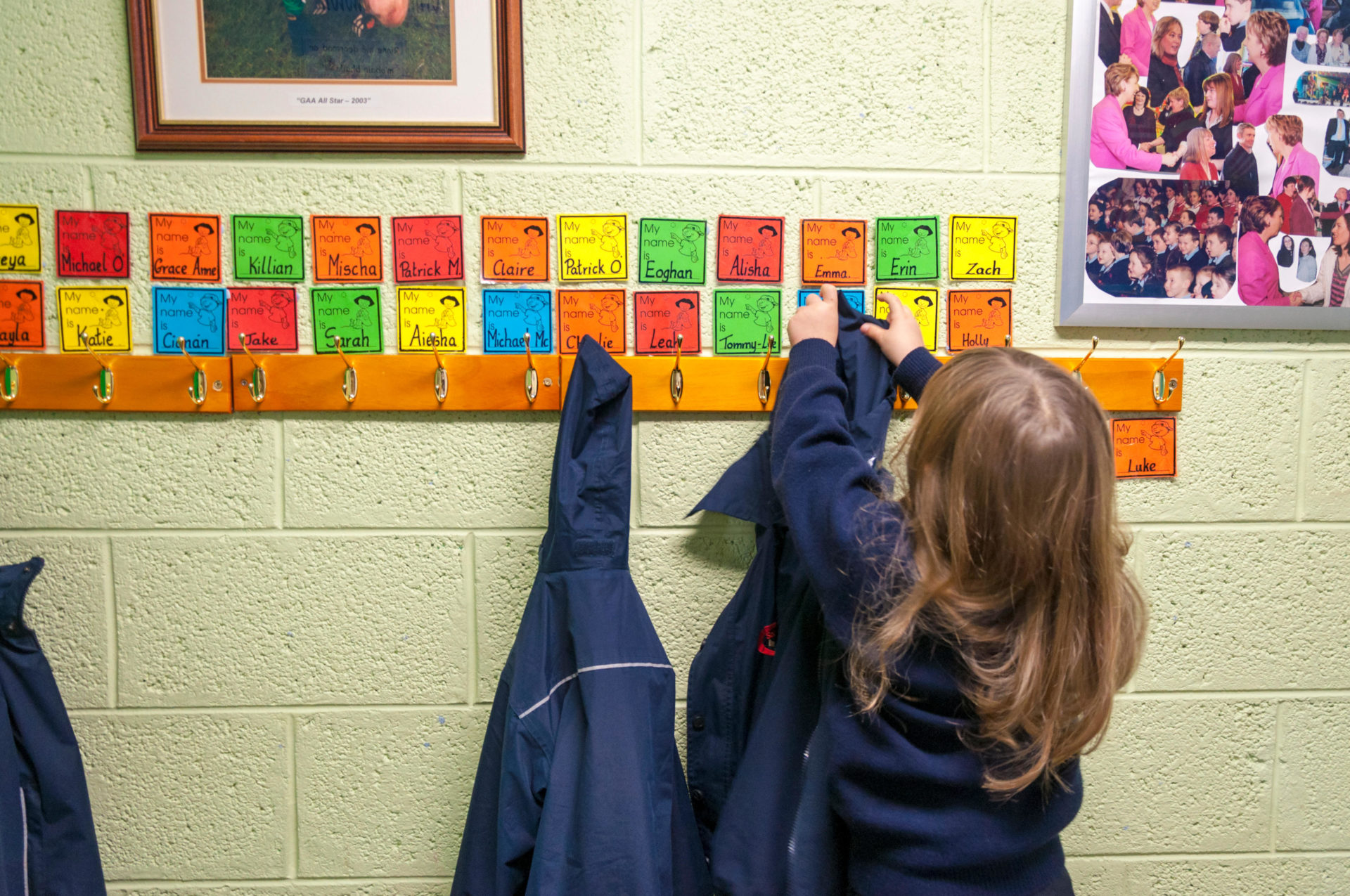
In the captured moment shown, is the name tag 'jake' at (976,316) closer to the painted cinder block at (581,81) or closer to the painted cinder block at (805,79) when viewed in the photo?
the painted cinder block at (805,79)

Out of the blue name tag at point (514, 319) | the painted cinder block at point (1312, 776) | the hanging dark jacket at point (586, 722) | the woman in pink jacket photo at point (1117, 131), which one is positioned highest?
the woman in pink jacket photo at point (1117, 131)

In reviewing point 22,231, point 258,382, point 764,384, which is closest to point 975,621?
point 764,384

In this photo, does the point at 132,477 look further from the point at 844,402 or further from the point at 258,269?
the point at 844,402

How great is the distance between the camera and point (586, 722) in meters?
0.92

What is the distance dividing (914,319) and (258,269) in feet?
3.22

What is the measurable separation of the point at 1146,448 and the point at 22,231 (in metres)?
1.73

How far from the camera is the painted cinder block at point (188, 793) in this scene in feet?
3.55

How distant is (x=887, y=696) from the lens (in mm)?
800

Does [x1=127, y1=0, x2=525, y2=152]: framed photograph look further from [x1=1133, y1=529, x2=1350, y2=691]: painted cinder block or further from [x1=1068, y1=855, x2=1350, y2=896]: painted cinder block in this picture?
[x1=1068, y1=855, x2=1350, y2=896]: painted cinder block

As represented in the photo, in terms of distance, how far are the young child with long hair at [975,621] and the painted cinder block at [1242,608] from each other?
384mm

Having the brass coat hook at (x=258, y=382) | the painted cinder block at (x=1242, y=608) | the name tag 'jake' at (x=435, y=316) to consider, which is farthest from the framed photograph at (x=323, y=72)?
the painted cinder block at (x=1242, y=608)

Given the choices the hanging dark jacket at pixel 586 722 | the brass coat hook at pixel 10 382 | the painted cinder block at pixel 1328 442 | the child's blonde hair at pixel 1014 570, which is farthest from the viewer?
the painted cinder block at pixel 1328 442

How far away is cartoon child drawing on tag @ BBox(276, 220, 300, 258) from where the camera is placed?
1.06 meters

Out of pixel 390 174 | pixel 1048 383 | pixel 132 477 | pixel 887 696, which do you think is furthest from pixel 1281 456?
pixel 132 477
